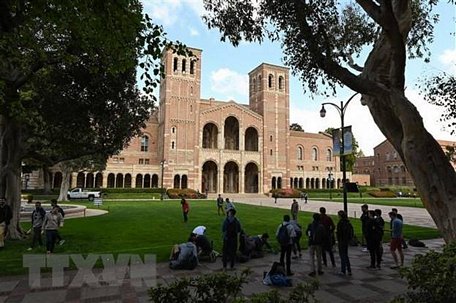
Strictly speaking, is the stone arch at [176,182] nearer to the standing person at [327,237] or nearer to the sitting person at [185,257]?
the sitting person at [185,257]

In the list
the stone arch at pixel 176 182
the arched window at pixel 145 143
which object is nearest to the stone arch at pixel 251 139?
the stone arch at pixel 176 182

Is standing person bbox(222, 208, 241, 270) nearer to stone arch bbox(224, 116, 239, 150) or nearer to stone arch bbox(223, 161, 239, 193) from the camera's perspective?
stone arch bbox(223, 161, 239, 193)

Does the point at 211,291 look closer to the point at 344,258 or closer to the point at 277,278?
the point at 277,278

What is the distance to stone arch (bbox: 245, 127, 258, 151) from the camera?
6172cm

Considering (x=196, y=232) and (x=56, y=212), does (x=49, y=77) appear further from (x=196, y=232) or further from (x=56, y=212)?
(x=196, y=232)

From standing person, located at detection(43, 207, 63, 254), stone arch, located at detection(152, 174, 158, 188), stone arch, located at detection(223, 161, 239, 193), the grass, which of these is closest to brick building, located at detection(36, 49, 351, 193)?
stone arch, located at detection(223, 161, 239, 193)

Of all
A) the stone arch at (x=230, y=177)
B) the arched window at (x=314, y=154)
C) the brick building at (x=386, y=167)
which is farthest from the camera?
the brick building at (x=386, y=167)

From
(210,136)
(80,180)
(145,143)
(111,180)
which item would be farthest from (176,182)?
(80,180)

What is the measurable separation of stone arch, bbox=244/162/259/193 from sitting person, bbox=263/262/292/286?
52788mm

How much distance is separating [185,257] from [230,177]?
52.1m

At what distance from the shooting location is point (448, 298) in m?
3.65

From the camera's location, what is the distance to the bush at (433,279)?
3652 millimetres

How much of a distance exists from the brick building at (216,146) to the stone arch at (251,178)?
180mm

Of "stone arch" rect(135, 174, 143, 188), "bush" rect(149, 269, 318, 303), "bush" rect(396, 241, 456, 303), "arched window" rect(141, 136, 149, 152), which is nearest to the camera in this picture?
"bush" rect(149, 269, 318, 303)
